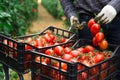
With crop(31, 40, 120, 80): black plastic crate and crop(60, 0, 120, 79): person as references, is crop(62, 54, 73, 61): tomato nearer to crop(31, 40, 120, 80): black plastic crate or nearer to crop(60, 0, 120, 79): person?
crop(31, 40, 120, 80): black plastic crate

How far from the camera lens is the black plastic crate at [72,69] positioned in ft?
9.30

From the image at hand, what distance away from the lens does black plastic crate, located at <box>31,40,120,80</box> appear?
9.30 ft

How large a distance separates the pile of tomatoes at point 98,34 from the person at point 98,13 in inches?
3.7

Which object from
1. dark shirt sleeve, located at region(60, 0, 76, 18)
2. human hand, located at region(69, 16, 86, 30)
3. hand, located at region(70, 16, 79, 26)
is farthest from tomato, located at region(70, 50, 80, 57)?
dark shirt sleeve, located at region(60, 0, 76, 18)

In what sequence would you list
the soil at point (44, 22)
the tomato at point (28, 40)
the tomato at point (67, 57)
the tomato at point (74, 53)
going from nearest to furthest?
the tomato at point (67, 57), the tomato at point (74, 53), the tomato at point (28, 40), the soil at point (44, 22)

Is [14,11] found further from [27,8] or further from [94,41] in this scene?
[27,8]

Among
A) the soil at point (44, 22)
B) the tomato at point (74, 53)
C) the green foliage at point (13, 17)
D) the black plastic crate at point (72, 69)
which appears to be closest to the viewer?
the black plastic crate at point (72, 69)

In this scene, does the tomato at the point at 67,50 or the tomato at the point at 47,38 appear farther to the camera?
the tomato at the point at 47,38

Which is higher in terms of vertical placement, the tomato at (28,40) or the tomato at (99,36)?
the tomato at (99,36)

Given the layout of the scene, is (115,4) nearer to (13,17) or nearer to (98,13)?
(98,13)

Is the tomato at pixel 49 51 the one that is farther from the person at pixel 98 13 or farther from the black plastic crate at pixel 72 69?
the person at pixel 98 13

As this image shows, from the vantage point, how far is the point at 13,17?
6.31 m

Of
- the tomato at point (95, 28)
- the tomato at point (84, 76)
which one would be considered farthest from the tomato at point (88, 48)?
the tomato at point (84, 76)

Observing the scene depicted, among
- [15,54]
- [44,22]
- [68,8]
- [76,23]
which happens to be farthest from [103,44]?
[44,22]
